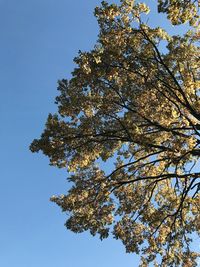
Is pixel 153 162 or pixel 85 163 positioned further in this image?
pixel 153 162

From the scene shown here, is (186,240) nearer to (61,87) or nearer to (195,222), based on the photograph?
(195,222)

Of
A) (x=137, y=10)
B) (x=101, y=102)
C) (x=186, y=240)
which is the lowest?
(x=186, y=240)

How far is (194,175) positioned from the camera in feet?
47.8

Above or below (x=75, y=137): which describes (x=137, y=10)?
above

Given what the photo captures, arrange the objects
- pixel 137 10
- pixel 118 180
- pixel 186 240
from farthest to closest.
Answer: pixel 186 240 < pixel 118 180 < pixel 137 10

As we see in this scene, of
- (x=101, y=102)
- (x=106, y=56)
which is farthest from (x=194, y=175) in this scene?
(x=106, y=56)

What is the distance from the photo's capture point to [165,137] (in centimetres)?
1598

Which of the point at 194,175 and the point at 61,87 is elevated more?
the point at 61,87

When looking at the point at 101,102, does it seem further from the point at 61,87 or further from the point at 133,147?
the point at 133,147

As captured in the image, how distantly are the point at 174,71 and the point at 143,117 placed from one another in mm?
2161

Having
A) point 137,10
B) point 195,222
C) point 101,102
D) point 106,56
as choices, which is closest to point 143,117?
point 101,102

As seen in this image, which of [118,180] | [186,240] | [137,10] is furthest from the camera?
[186,240]

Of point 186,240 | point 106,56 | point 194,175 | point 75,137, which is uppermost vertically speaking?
point 106,56

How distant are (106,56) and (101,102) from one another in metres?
1.80
